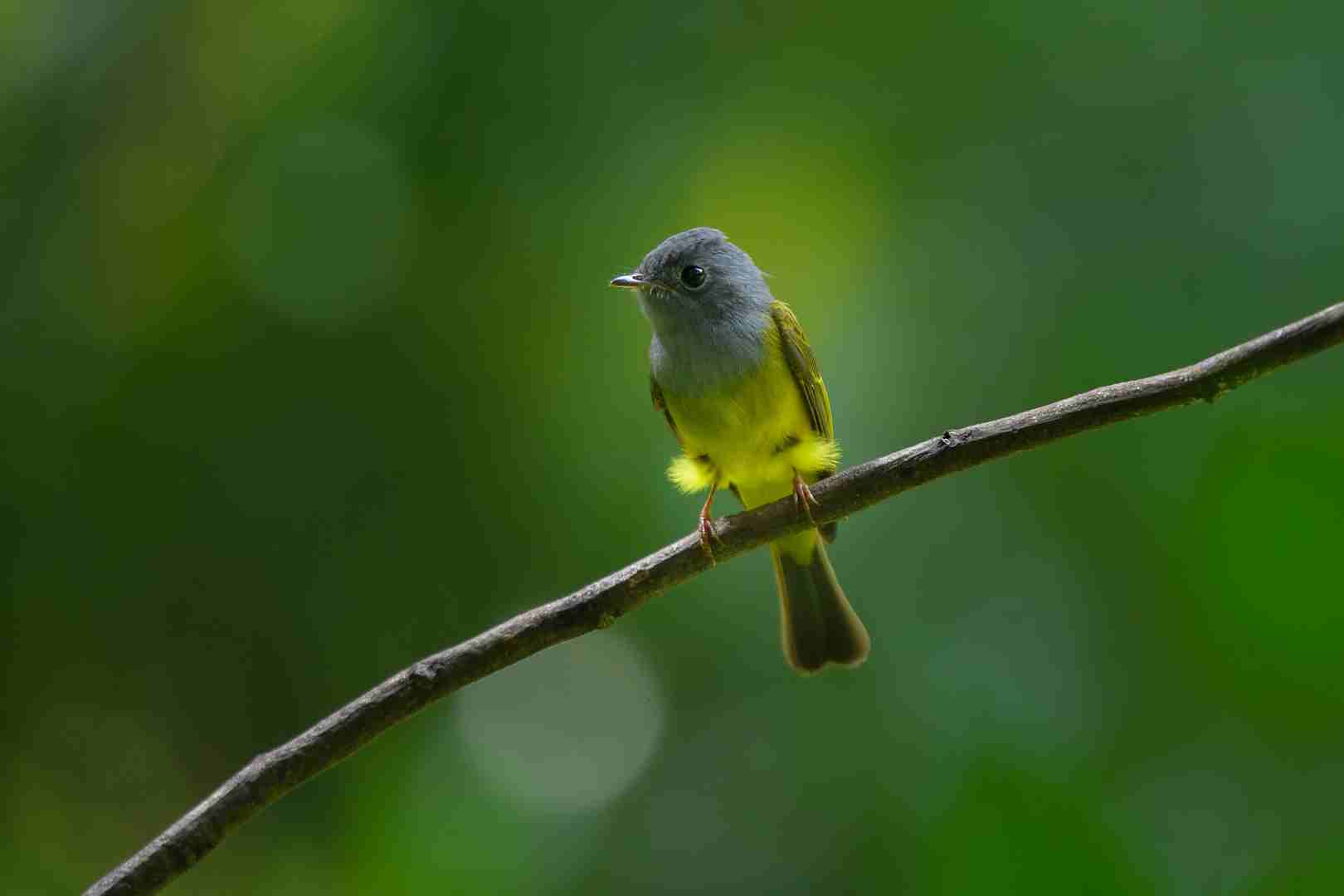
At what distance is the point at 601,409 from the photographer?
4.05m

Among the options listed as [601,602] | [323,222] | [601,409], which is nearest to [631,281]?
[601,409]

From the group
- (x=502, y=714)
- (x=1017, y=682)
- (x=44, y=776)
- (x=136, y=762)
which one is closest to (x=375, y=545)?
(x=502, y=714)

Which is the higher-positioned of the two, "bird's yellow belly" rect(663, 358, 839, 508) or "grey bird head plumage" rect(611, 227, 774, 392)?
"grey bird head plumage" rect(611, 227, 774, 392)

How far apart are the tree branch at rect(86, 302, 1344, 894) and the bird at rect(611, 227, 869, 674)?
0.76 m

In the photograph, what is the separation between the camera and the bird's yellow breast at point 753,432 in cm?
314

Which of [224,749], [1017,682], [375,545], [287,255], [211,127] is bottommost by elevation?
[1017,682]

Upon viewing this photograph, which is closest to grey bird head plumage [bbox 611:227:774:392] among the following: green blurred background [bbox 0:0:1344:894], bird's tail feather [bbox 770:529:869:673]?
bird's tail feather [bbox 770:529:869:673]

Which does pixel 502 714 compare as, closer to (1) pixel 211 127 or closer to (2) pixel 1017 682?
(2) pixel 1017 682

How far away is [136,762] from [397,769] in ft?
2.69

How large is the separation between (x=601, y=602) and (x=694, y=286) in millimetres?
1266

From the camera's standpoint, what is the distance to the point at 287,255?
13.2 feet

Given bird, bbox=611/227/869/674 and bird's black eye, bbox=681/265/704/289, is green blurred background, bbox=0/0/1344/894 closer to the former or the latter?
bird, bbox=611/227/869/674

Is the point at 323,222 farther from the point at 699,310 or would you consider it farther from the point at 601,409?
the point at 699,310

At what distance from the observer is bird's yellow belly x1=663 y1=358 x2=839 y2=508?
3137mm
